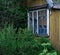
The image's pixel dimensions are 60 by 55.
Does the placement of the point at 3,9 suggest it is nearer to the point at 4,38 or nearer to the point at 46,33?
the point at 46,33

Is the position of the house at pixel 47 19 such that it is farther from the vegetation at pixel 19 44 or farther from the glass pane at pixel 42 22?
the vegetation at pixel 19 44

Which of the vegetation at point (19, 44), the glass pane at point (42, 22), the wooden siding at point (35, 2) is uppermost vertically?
the wooden siding at point (35, 2)

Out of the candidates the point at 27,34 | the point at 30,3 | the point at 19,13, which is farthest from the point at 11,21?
the point at 27,34

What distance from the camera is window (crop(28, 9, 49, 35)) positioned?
1557 centimetres

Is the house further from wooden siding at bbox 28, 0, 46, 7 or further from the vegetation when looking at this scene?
the vegetation

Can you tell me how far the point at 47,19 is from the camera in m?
15.3

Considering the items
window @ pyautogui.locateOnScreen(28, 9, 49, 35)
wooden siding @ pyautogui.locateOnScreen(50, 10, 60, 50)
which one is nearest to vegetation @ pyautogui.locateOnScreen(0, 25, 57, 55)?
wooden siding @ pyautogui.locateOnScreen(50, 10, 60, 50)

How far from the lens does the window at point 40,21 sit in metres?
15.6

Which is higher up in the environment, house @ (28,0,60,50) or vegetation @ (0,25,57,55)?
house @ (28,0,60,50)

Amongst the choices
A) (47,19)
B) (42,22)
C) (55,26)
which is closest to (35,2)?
(42,22)

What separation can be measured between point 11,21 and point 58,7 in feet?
10.3

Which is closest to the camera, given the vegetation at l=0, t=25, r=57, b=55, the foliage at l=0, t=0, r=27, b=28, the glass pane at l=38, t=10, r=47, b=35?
the vegetation at l=0, t=25, r=57, b=55

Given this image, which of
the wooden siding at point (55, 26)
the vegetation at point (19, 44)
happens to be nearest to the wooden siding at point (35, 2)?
the wooden siding at point (55, 26)

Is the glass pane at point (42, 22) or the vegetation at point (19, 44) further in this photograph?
the glass pane at point (42, 22)
